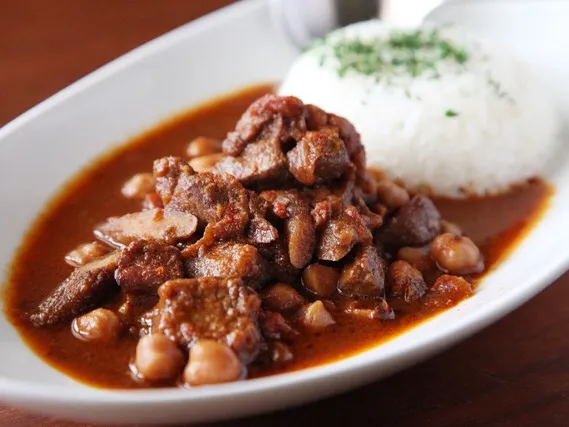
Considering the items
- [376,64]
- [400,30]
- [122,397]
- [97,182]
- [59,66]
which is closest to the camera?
[122,397]

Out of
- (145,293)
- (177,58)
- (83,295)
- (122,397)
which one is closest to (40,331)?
(83,295)

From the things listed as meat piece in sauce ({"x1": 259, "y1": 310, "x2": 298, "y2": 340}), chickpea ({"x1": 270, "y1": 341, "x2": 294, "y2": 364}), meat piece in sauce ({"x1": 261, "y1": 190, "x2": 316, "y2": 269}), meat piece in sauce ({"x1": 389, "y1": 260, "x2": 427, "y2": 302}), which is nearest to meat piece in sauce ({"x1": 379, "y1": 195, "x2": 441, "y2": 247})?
meat piece in sauce ({"x1": 389, "y1": 260, "x2": 427, "y2": 302})

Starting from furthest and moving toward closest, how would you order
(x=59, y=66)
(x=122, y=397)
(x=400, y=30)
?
(x=59, y=66) < (x=400, y=30) < (x=122, y=397)

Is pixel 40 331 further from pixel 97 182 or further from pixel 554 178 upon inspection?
pixel 554 178

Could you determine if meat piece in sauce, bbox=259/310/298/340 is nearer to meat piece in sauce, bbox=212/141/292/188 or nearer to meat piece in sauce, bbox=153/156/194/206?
meat piece in sauce, bbox=212/141/292/188

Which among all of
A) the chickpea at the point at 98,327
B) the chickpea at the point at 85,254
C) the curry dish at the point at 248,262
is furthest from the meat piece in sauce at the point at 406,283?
the chickpea at the point at 85,254

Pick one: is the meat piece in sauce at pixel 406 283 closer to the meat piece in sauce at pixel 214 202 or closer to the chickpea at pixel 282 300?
the chickpea at pixel 282 300
